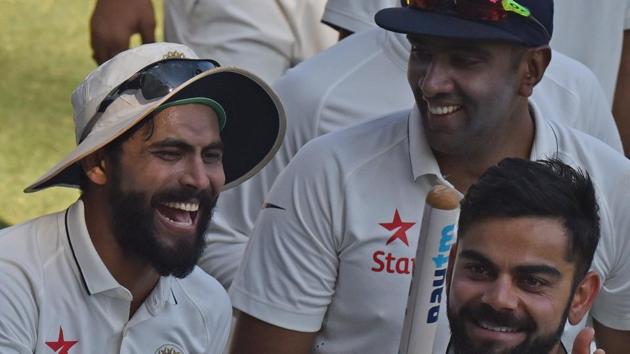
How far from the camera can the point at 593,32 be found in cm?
597

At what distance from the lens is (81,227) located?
171 inches

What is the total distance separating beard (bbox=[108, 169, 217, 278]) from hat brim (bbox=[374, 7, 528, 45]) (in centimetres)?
71

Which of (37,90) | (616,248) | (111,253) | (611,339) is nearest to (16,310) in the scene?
(111,253)

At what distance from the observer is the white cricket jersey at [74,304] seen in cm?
421

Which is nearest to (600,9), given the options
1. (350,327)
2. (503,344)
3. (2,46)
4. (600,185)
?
(600,185)

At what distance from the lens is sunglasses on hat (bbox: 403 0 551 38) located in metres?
4.55

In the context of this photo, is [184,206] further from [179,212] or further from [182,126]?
[182,126]

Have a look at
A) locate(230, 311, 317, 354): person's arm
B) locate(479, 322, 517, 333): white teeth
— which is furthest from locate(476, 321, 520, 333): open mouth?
locate(230, 311, 317, 354): person's arm

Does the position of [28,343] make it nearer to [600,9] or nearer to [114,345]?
[114,345]

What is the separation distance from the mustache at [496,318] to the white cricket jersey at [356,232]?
25.7 inches

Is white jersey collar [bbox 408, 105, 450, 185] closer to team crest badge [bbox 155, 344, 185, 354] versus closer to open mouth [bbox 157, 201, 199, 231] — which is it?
open mouth [bbox 157, 201, 199, 231]

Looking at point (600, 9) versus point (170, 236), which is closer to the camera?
point (170, 236)

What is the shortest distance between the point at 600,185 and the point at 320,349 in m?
0.91

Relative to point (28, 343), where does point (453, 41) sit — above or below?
above
